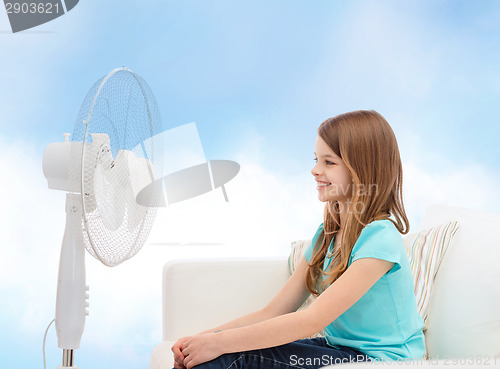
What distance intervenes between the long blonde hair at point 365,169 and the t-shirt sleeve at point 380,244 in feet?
0.17

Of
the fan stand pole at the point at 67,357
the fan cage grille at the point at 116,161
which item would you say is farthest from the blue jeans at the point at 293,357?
the fan stand pole at the point at 67,357

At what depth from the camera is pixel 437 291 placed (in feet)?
5.41

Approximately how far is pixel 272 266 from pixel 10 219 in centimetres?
184

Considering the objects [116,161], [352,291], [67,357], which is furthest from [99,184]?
[352,291]

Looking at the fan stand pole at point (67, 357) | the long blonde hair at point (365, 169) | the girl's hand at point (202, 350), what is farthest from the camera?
the fan stand pole at point (67, 357)

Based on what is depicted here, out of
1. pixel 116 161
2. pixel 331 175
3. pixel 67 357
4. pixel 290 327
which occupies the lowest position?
pixel 67 357

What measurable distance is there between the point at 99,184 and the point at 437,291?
3.20 feet

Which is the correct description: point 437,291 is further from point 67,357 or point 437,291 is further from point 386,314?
point 67,357

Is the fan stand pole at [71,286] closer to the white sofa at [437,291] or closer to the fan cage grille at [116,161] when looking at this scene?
the fan cage grille at [116,161]

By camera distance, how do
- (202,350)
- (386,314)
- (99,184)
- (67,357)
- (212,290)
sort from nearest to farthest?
(202,350), (386,314), (99,184), (67,357), (212,290)

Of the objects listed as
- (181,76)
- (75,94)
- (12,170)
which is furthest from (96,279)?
(181,76)

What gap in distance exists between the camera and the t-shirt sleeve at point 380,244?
1.31 metres

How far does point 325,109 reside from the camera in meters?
3.42

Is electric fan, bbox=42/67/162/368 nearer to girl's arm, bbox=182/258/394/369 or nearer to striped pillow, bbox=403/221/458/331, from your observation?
girl's arm, bbox=182/258/394/369
